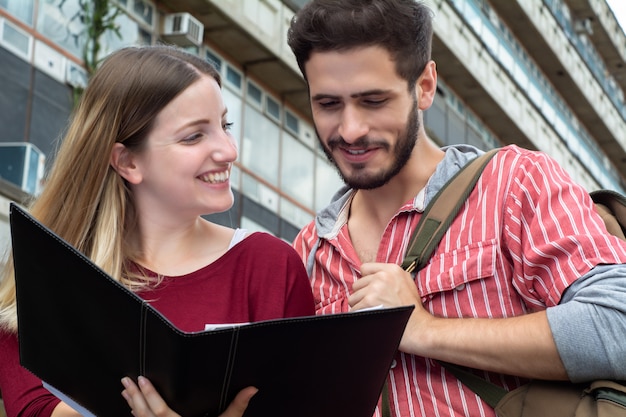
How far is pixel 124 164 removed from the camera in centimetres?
373

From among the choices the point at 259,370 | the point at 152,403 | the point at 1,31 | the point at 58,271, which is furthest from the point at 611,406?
the point at 1,31

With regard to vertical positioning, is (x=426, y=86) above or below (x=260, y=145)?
below

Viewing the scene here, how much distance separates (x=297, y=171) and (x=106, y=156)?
13.7m

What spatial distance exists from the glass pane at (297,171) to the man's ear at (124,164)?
13067 mm

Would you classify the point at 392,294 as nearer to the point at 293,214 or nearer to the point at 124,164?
the point at 124,164

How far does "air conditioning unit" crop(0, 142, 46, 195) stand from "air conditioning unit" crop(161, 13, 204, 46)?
10.3 feet

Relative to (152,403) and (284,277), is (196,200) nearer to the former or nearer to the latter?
(284,277)

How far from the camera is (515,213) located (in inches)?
136

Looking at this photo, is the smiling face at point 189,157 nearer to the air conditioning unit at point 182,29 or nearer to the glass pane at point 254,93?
the air conditioning unit at point 182,29

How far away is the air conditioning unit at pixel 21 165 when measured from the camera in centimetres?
1089

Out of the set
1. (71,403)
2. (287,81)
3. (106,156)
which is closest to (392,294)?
(71,403)

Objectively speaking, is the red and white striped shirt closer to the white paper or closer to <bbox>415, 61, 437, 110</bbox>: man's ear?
<bbox>415, 61, 437, 110</bbox>: man's ear

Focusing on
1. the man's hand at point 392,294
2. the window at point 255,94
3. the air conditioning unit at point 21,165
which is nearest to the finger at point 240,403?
the man's hand at point 392,294

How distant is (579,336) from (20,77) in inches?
362
